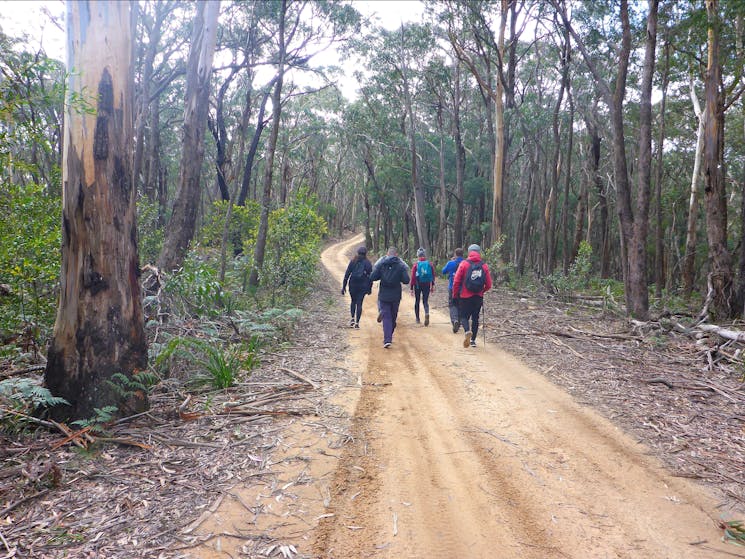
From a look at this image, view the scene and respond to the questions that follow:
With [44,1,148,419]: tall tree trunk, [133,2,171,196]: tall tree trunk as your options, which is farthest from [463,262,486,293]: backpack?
[133,2,171,196]: tall tree trunk

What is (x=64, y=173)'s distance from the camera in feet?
13.7

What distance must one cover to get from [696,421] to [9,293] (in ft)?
26.6

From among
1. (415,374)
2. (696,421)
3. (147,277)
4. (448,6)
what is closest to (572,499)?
(696,421)

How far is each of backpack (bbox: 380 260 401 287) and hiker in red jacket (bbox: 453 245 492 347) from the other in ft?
3.69

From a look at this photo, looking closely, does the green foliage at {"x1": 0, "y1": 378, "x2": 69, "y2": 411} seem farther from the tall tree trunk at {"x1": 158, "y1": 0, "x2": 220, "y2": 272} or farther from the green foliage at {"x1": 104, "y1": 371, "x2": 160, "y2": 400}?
the tall tree trunk at {"x1": 158, "y1": 0, "x2": 220, "y2": 272}

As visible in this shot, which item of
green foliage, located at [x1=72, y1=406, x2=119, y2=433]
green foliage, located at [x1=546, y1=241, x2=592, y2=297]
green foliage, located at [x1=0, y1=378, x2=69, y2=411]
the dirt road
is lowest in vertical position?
the dirt road

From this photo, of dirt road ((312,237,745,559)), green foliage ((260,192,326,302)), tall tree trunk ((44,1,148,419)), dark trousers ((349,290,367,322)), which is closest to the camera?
dirt road ((312,237,745,559))

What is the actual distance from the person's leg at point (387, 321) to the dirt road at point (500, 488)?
245 cm

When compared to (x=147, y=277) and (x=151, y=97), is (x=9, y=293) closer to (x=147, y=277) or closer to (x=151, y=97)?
(x=147, y=277)

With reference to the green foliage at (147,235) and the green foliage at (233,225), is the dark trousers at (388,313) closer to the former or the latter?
the green foliage at (147,235)

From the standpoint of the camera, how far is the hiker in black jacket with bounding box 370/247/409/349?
26.9 ft

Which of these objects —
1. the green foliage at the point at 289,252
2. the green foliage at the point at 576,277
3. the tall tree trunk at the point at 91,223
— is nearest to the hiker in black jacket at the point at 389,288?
the green foliage at the point at 289,252

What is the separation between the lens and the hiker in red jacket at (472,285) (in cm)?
831

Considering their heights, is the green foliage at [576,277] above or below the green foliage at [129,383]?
above
